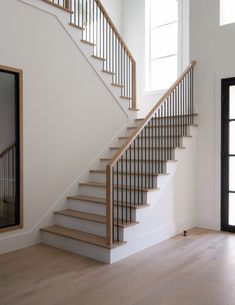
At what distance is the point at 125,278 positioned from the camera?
9.84 feet

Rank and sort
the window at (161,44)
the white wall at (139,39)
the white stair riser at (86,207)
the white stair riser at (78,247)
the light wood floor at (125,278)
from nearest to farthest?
the light wood floor at (125,278)
the white stair riser at (78,247)
the white stair riser at (86,207)
the window at (161,44)
the white wall at (139,39)

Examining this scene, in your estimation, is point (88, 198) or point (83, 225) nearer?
point (83, 225)

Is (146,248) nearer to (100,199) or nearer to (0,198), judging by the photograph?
(100,199)

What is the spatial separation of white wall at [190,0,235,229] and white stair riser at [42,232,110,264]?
2.13 metres

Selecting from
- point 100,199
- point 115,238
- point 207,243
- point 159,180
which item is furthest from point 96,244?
point 207,243

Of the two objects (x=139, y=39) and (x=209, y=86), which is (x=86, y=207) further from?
(x=139, y=39)

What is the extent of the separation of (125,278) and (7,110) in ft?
7.96

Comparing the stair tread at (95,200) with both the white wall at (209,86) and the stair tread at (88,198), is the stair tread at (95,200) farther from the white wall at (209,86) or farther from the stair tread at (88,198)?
the white wall at (209,86)

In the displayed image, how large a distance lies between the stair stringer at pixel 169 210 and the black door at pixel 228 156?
47 centimetres

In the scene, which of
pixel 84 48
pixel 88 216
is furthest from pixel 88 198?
pixel 84 48

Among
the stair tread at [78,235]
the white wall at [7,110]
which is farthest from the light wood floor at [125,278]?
the white wall at [7,110]

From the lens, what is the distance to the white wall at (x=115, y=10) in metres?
7.32

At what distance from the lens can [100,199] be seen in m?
4.33

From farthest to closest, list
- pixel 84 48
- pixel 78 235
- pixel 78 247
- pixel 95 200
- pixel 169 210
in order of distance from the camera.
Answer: pixel 84 48, pixel 169 210, pixel 95 200, pixel 78 235, pixel 78 247
